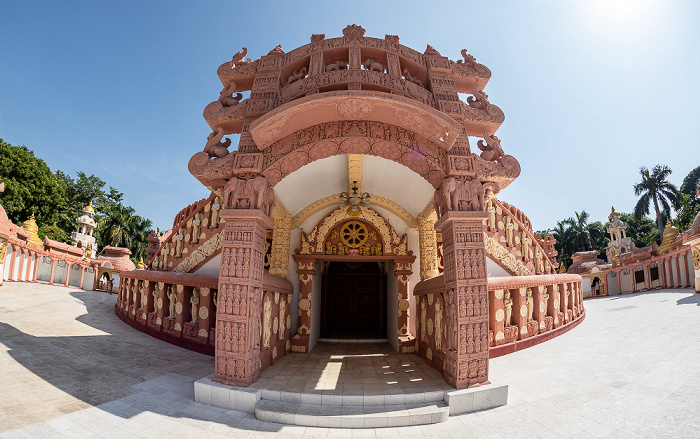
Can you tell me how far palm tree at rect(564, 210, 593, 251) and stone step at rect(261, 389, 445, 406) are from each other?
43.8m

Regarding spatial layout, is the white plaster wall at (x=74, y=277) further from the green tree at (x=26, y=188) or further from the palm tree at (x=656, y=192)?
the palm tree at (x=656, y=192)

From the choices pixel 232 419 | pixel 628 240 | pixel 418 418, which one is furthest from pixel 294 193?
pixel 628 240

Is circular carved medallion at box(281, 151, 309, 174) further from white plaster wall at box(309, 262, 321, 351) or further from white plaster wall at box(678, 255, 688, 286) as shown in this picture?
white plaster wall at box(678, 255, 688, 286)

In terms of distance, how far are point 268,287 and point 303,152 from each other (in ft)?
8.14

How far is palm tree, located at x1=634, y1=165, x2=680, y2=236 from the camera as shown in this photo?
30.8 metres

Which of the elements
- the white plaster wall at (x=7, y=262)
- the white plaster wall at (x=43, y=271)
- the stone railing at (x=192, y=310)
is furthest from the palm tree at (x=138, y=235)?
the stone railing at (x=192, y=310)

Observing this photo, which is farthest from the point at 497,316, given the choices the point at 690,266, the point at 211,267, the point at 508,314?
the point at 690,266

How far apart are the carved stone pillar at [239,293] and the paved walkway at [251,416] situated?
1.93 ft

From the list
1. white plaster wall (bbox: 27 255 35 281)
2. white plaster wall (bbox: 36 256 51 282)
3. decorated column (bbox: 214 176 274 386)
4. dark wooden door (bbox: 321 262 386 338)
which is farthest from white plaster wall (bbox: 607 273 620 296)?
white plaster wall (bbox: 36 256 51 282)

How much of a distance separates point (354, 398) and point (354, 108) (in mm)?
4244

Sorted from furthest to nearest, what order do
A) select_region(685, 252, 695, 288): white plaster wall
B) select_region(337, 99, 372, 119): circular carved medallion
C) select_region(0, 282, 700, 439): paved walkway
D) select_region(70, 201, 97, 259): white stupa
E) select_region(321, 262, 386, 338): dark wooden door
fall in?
select_region(70, 201, 97, 259): white stupa
select_region(685, 252, 695, 288): white plaster wall
select_region(321, 262, 386, 338): dark wooden door
select_region(337, 99, 372, 119): circular carved medallion
select_region(0, 282, 700, 439): paved walkway

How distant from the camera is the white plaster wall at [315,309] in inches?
328

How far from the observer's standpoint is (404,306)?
815 cm

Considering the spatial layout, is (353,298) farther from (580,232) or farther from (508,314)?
(580,232)
